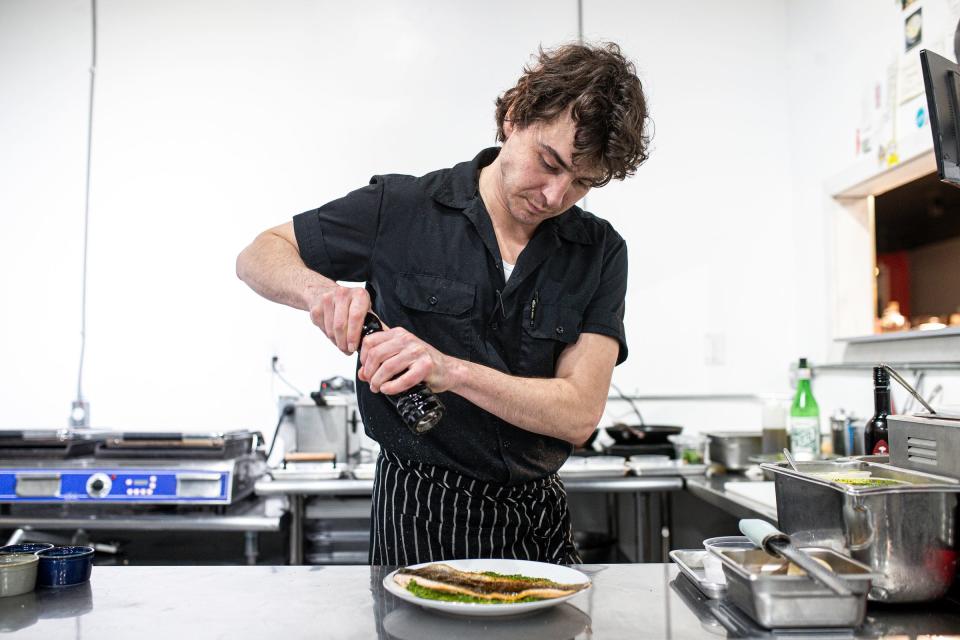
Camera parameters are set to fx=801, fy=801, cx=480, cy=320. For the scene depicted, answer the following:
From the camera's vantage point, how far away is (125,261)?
355cm

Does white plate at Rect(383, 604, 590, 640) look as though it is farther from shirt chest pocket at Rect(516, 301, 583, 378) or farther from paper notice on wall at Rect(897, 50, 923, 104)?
paper notice on wall at Rect(897, 50, 923, 104)

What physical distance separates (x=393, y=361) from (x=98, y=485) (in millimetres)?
1976

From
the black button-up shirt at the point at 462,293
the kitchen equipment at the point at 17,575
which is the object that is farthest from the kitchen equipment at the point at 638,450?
the kitchen equipment at the point at 17,575

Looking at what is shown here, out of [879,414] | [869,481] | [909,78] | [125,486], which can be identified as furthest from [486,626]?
[909,78]

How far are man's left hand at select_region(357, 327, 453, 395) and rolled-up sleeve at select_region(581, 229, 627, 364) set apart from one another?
0.58 metres

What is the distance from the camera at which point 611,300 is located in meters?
1.81

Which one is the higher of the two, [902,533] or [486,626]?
[902,533]

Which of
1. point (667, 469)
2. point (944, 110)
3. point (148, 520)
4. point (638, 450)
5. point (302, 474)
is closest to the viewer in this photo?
point (944, 110)

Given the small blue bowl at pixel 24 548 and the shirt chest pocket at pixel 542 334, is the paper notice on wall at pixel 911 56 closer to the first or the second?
the shirt chest pocket at pixel 542 334

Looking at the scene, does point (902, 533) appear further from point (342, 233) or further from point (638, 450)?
point (638, 450)

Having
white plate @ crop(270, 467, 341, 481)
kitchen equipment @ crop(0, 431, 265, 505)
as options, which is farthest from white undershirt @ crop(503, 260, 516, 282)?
kitchen equipment @ crop(0, 431, 265, 505)

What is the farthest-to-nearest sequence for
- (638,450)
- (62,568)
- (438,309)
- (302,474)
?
1. (638,450)
2. (302,474)
3. (438,309)
4. (62,568)

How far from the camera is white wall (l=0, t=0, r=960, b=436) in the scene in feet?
11.5

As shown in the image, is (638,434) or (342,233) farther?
(638,434)
